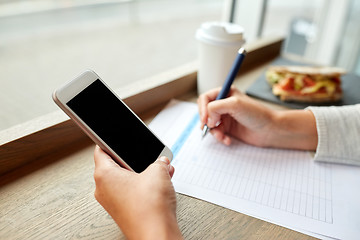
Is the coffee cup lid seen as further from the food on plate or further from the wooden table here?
the wooden table

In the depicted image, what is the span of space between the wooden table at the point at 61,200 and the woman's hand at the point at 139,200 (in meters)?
0.06

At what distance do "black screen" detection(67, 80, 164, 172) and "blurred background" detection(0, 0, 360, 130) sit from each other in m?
0.24

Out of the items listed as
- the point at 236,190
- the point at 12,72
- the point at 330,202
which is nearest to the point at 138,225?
the point at 236,190

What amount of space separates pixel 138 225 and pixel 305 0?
2.26 metres

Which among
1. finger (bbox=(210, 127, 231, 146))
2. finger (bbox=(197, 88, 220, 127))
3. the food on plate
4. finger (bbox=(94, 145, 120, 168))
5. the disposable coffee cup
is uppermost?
the disposable coffee cup

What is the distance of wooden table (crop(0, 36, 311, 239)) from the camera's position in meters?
0.42

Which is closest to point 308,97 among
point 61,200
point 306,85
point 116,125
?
point 306,85

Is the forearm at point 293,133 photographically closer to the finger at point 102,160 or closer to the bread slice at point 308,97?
the bread slice at point 308,97

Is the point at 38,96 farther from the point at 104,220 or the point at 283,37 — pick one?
the point at 283,37

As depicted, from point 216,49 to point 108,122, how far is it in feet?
1.32

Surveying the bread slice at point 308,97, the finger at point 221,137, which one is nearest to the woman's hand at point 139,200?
the finger at point 221,137

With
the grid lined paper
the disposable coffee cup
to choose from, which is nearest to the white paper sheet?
the grid lined paper

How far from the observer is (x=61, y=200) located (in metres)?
0.46

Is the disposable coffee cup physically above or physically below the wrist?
above
